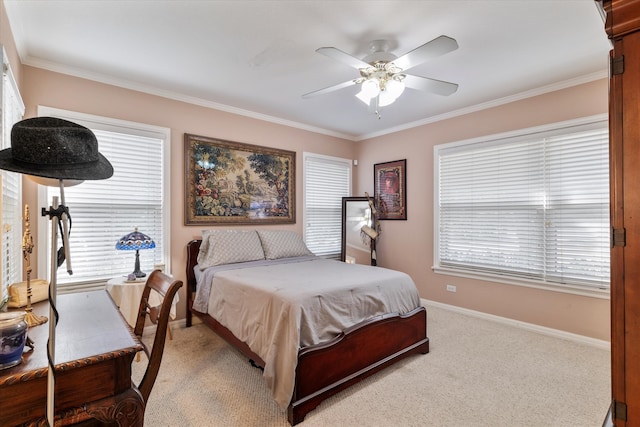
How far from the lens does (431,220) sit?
4.35 m

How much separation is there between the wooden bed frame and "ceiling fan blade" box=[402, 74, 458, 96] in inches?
74.4

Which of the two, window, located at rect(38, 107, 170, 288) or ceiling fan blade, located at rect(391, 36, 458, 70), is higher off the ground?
ceiling fan blade, located at rect(391, 36, 458, 70)

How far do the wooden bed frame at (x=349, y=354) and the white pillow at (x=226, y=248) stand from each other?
0.63m

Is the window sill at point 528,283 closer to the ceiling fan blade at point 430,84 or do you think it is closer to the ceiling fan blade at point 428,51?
the ceiling fan blade at point 430,84

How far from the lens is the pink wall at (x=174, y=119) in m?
2.80

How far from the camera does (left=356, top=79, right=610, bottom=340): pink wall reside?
3.09 metres

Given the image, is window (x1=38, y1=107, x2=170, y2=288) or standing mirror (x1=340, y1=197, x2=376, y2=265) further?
standing mirror (x1=340, y1=197, x2=376, y2=265)

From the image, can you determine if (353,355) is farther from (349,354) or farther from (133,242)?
(133,242)

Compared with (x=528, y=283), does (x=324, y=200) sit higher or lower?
higher

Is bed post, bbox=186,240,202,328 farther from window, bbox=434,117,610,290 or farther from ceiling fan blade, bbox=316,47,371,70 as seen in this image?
window, bbox=434,117,610,290

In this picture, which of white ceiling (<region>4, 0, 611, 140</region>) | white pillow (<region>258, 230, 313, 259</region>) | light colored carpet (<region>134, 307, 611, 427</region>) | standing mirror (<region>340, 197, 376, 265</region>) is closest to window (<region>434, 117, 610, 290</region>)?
white ceiling (<region>4, 0, 611, 140</region>)

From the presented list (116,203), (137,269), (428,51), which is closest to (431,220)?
(428,51)

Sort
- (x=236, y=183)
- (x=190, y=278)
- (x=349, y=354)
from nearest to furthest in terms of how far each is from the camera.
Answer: (x=349, y=354)
(x=190, y=278)
(x=236, y=183)

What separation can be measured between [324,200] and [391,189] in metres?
1.08
